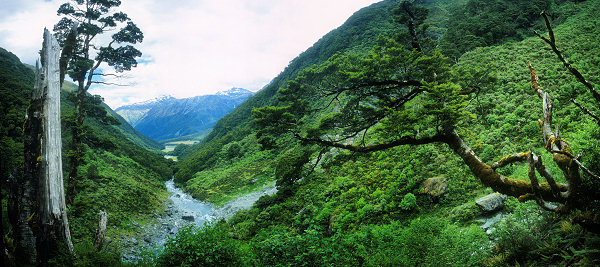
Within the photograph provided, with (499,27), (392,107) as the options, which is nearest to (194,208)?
(392,107)

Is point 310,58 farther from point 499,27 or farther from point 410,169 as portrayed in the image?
point 410,169

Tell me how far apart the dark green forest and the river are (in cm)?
113

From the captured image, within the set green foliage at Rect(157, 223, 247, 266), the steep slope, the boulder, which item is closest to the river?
the steep slope

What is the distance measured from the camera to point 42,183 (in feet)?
15.5

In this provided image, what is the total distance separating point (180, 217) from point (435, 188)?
21.3m

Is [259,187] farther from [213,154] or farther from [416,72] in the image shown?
[213,154]

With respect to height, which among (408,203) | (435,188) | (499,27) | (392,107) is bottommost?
(408,203)

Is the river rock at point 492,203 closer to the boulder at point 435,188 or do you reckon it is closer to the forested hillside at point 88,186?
the boulder at point 435,188

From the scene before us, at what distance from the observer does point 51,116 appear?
497cm

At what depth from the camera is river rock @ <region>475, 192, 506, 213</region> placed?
690 cm

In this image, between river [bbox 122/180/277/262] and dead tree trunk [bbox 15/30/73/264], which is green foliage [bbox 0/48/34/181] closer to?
dead tree trunk [bbox 15/30/73/264]

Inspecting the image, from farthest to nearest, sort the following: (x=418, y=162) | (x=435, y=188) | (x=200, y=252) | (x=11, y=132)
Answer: (x=418, y=162) → (x=11, y=132) → (x=435, y=188) → (x=200, y=252)

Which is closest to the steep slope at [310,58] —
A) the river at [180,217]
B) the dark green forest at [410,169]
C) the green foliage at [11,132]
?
the river at [180,217]

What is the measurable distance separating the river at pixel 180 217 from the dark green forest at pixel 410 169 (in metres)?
1.13
